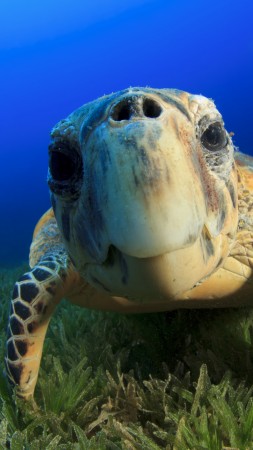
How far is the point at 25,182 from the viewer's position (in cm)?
8100

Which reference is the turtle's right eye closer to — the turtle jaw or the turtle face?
the turtle face

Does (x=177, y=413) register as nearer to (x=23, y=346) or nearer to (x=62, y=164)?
(x=23, y=346)

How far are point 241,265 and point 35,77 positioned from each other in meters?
97.0

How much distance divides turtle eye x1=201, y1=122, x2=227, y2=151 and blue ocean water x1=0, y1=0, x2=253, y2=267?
254 ft

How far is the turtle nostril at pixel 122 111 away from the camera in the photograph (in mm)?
1202

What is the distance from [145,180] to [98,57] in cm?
9634

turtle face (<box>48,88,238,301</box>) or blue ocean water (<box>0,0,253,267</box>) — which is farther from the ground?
blue ocean water (<box>0,0,253,267</box>)

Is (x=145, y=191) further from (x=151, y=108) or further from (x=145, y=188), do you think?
(x=151, y=108)

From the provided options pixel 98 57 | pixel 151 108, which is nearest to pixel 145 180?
pixel 151 108

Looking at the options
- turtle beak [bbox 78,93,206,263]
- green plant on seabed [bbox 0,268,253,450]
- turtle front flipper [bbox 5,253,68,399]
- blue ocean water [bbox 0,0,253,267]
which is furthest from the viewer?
blue ocean water [bbox 0,0,253,267]

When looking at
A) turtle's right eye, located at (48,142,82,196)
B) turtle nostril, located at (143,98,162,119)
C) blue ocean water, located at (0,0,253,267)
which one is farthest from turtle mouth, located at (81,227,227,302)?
blue ocean water, located at (0,0,253,267)

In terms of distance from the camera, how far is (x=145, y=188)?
3.60 ft

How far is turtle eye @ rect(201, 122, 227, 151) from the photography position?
4.51 feet

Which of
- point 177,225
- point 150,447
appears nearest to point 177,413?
point 150,447
